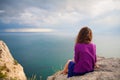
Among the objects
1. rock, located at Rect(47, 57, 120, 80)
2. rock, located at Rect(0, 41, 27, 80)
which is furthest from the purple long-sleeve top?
rock, located at Rect(0, 41, 27, 80)

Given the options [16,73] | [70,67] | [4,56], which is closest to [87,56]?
[70,67]

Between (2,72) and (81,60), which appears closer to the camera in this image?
(81,60)

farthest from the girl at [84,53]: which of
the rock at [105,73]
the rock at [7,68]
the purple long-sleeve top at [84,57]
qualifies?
the rock at [7,68]

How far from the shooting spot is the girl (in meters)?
8.29

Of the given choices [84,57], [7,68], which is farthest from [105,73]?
[7,68]

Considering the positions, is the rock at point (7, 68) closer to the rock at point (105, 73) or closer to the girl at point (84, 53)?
the rock at point (105, 73)

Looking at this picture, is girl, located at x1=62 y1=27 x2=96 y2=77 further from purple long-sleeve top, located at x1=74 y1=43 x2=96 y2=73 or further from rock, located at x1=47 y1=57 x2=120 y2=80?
rock, located at x1=47 y1=57 x2=120 y2=80

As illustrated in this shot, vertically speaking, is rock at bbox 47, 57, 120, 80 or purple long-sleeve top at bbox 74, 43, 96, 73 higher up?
purple long-sleeve top at bbox 74, 43, 96, 73

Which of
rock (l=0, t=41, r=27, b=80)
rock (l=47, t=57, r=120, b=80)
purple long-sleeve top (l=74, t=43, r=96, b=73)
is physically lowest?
rock (l=0, t=41, r=27, b=80)

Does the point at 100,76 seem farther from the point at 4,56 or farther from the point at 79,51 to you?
the point at 4,56

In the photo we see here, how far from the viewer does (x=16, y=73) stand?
46.4 feet

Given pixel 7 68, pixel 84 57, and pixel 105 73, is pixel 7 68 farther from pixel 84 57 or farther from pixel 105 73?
pixel 105 73

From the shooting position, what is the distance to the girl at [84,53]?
829 centimetres

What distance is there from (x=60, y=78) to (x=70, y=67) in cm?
64
